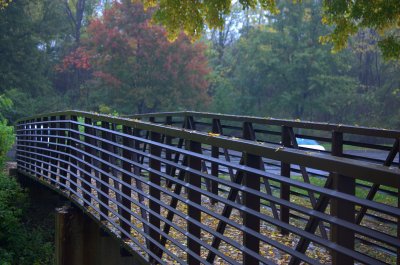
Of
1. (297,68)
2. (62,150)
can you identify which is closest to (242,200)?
(62,150)

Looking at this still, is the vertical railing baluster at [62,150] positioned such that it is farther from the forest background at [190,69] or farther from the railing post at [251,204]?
the forest background at [190,69]

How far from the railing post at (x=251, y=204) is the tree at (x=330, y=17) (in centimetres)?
748

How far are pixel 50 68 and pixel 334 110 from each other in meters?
20.5

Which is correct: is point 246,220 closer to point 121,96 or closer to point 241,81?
point 121,96

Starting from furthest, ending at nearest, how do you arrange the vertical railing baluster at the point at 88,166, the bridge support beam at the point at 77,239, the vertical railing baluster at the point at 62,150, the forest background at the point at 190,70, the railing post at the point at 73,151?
the forest background at the point at 190,70
the vertical railing baluster at the point at 62,150
the railing post at the point at 73,151
the bridge support beam at the point at 77,239
the vertical railing baluster at the point at 88,166

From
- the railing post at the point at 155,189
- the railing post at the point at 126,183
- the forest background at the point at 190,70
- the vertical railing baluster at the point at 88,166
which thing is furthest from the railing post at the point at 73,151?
the forest background at the point at 190,70

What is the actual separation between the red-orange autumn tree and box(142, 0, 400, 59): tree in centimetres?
1949

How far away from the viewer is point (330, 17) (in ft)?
38.3

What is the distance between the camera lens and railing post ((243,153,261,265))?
144 inches

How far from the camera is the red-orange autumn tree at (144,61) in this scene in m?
32.3

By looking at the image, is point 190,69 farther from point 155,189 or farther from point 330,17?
point 155,189

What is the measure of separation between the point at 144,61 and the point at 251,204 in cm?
2970

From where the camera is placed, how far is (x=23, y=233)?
1319 centimetres

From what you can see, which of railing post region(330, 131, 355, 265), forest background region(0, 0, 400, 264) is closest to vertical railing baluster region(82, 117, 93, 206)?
railing post region(330, 131, 355, 265)
